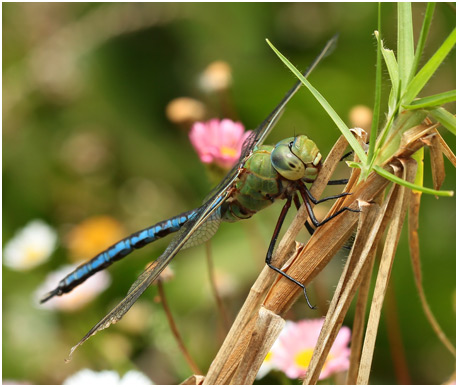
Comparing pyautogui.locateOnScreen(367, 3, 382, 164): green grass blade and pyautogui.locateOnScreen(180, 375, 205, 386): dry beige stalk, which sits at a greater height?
pyautogui.locateOnScreen(367, 3, 382, 164): green grass blade

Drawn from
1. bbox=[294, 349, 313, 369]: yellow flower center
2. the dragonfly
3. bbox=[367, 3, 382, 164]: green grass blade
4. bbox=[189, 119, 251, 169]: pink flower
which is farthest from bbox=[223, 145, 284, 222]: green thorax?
bbox=[367, 3, 382, 164]: green grass blade

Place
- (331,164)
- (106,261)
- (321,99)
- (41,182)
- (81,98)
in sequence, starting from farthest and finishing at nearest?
1. (81,98)
2. (41,182)
3. (106,261)
4. (331,164)
5. (321,99)

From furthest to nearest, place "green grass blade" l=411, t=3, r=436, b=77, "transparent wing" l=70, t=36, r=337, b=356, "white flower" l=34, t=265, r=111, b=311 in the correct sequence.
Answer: "white flower" l=34, t=265, r=111, b=311 → "transparent wing" l=70, t=36, r=337, b=356 → "green grass blade" l=411, t=3, r=436, b=77

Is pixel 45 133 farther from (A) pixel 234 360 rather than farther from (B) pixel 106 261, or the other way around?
(A) pixel 234 360

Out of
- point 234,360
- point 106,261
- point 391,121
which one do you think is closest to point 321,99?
point 391,121

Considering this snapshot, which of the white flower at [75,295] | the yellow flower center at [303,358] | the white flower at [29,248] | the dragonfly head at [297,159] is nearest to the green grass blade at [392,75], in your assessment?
the dragonfly head at [297,159]

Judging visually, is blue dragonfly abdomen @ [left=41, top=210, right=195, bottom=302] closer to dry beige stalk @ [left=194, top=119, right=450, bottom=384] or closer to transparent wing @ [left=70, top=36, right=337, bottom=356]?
transparent wing @ [left=70, top=36, right=337, bottom=356]

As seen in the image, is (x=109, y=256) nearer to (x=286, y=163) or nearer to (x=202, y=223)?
(x=202, y=223)

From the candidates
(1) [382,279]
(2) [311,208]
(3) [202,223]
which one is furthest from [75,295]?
(1) [382,279]

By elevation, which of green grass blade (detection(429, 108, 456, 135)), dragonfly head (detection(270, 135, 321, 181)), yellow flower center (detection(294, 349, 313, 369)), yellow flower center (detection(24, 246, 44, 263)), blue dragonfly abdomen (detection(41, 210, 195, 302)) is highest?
yellow flower center (detection(24, 246, 44, 263))
